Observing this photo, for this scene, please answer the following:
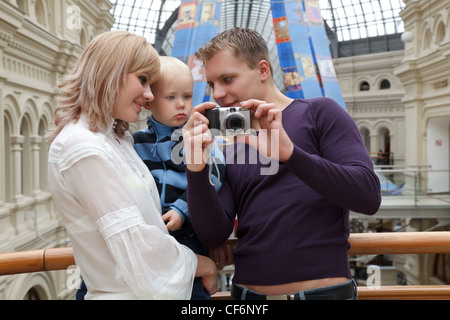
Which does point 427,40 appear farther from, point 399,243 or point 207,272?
point 207,272

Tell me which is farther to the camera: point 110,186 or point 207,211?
point 207,211

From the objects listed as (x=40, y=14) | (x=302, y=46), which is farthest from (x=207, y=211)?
(x=40, y=14)

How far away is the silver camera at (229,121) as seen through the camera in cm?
160

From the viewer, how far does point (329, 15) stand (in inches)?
1367

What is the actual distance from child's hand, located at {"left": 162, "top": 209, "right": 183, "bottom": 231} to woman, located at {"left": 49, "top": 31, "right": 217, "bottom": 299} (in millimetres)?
152

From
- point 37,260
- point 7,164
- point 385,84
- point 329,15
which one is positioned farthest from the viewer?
point 329,15

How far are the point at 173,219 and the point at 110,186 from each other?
436mm

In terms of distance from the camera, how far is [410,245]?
232cm

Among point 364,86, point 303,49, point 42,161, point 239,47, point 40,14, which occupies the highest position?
point 364,86

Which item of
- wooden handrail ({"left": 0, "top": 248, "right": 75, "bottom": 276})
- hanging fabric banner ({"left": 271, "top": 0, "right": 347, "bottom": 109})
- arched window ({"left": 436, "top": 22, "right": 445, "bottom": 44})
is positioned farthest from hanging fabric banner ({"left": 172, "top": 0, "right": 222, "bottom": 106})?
wooden handrail ({"left": 0, "top": 248, "right": 75, "bottom": 276})

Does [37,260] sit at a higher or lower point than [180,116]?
lower

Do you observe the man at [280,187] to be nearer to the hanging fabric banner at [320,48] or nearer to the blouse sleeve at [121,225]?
the blouse sleeve at [121,225]

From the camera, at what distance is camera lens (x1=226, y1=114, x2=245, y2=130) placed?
160cm

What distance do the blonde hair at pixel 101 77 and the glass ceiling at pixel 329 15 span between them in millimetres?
30843
